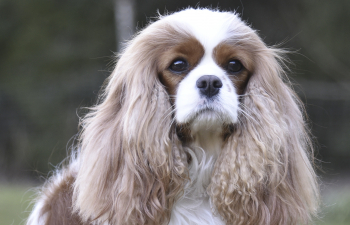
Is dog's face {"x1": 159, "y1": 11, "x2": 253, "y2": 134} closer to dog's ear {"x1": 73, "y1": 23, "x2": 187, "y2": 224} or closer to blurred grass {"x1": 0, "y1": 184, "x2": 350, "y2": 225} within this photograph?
dog's ear {"x1": 73, "y1": 23, "x2": 187, "y2": 224}

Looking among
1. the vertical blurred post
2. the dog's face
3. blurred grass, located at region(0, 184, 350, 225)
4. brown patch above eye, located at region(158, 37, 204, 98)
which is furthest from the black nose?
the vertical blurred post

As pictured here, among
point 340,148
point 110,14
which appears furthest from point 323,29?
point 110,14

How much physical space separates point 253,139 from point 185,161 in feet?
1.51

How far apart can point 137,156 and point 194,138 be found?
388mm

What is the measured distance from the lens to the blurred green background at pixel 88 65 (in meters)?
9.62

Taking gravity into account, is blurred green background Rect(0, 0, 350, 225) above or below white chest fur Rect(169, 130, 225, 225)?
below

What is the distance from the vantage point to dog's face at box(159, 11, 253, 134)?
2.71 metres

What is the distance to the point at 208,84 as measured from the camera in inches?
106

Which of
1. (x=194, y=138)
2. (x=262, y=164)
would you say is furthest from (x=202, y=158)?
(x=262, y=164)

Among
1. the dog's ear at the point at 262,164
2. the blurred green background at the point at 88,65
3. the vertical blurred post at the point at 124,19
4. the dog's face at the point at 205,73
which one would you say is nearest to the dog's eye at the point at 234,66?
the dog's face at the point at 205,73

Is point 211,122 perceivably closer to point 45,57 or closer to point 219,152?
point 219,152

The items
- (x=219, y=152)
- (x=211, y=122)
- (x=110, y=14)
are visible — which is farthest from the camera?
(x=110, y=14)

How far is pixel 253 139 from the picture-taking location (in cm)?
294

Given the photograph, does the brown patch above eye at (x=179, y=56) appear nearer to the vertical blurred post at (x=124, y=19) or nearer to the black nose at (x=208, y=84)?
the black nose at (x=208, y=84)
